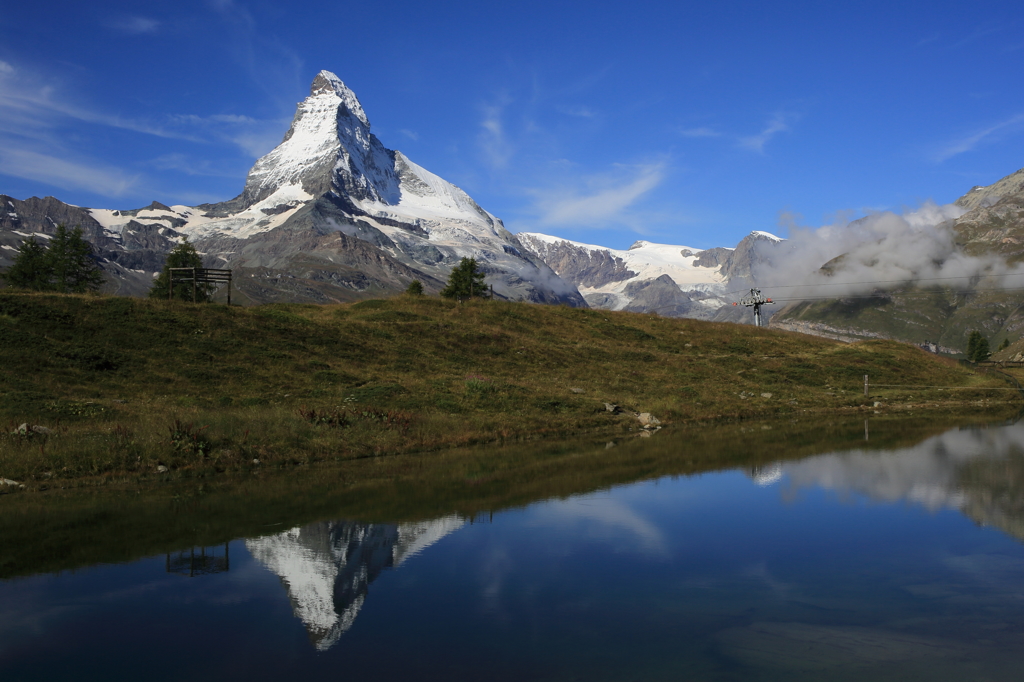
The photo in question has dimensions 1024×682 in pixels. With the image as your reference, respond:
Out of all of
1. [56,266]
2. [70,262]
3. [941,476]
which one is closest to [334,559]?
[941,476]

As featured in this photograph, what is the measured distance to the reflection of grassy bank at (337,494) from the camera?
15031 mm

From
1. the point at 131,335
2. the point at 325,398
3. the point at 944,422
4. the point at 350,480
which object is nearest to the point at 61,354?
the point at 131,335

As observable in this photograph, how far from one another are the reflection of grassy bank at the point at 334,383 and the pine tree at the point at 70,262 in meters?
62.9

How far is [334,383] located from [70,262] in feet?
306

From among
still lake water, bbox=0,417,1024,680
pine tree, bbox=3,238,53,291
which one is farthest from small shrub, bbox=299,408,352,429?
pine tree, bbox=3,238,53,291

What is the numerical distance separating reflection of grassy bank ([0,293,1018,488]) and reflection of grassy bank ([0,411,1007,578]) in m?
1.94

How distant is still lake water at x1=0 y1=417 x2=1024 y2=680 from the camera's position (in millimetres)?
9039

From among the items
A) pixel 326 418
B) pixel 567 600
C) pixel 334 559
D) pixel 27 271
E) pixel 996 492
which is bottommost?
pixel 567 600

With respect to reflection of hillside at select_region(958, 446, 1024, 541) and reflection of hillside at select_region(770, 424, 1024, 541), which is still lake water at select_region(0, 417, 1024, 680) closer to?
reflection of hillside at select_region(958, 446, 1024, 541)

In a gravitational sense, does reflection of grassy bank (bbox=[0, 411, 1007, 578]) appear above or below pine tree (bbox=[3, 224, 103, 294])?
below

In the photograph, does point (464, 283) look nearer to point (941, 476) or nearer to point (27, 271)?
point (27, 271)

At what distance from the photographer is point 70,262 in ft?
351

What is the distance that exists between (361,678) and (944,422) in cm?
4020

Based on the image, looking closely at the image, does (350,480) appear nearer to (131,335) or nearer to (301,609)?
(301,609)
